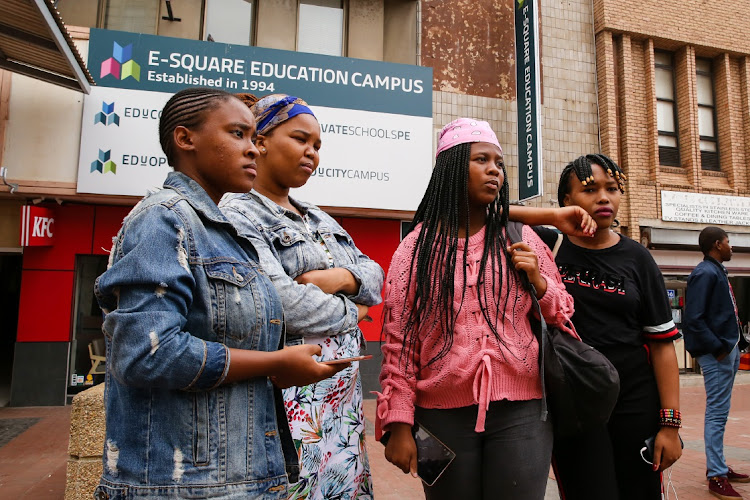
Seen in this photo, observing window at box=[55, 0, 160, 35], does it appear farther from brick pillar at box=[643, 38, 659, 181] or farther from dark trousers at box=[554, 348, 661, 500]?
brick pillar at box=[643, 38, 659, 181]

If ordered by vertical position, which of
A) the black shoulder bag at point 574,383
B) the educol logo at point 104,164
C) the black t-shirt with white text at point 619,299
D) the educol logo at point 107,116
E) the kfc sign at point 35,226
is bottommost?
the black shoulder bag at point 574,383

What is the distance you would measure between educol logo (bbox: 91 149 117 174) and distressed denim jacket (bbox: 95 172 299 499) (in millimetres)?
7142

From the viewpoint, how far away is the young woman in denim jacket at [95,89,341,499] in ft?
3.68

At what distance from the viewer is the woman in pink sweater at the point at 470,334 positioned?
1.81m

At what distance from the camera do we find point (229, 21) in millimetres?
9086

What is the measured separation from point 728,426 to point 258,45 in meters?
9.15

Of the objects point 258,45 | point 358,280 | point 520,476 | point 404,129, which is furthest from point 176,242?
point 258,45

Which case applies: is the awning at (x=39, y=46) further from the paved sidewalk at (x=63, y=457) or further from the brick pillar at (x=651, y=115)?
the brick pillar at (x=651, y=115)

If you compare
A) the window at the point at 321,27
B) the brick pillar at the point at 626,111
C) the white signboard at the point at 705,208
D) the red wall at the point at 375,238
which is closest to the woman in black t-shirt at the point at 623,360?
the red wall at the point at 375,238

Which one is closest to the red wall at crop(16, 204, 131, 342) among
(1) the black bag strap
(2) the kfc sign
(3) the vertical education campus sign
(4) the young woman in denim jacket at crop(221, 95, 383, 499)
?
(2) the kfc sign

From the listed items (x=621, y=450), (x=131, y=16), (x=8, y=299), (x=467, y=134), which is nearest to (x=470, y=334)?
(x=467, y=134)

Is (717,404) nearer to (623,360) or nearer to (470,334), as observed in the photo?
(623,360)

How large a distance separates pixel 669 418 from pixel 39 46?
742 cm

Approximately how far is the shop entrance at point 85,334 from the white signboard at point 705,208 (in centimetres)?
1025
